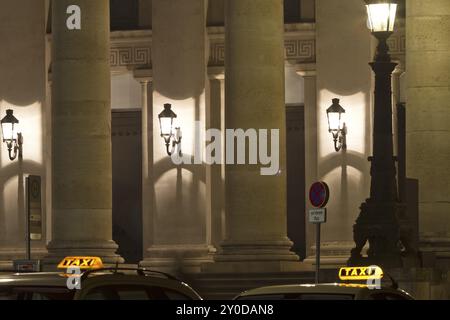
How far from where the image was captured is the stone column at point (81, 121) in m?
38.4

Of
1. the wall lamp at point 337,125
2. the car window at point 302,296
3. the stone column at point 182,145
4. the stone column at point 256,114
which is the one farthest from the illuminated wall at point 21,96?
the car window at point 302,296

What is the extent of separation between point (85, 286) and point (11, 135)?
31420 mm

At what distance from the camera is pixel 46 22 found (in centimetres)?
4750

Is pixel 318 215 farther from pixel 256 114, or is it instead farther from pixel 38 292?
A: pixel 38 292

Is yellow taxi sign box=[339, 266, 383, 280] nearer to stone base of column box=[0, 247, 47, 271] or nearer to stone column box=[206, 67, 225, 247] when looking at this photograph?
stone column box=[206, 67, 225, 247]

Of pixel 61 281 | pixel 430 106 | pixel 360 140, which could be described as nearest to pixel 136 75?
pixel 360 140

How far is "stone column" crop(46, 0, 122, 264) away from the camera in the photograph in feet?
126

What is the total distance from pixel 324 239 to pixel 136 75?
7662mm

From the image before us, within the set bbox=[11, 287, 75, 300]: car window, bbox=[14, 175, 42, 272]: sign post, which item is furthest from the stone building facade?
bbox=[11, 287, 75, 300]: car window

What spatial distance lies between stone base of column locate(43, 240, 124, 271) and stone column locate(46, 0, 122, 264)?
184 millimetres

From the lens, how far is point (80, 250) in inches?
1534
